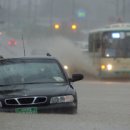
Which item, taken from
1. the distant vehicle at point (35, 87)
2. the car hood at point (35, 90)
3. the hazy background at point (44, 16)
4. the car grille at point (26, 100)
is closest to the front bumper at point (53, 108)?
the distant vehicle at point (35, 87)

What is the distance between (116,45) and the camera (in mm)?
34625

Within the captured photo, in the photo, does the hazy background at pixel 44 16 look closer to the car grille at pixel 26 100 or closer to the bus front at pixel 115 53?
the bus front at pixel 115 53

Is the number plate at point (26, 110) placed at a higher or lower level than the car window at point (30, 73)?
lower

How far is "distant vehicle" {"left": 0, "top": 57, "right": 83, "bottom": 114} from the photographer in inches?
508

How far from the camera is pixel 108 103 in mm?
19312

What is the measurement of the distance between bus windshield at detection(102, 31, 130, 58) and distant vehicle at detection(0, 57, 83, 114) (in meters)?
19.7

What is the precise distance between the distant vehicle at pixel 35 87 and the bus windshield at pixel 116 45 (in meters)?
19.7

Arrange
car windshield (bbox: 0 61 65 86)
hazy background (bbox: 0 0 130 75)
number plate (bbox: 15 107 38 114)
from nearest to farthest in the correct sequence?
number plate (bbox: 15 107 38 114)
car windshield (bbox: 0 61 65 86)
hazy background (bbox: 0 0 130 75)

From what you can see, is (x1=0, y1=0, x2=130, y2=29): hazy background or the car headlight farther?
(x1=0, y1=0, x2=130, y2=29): hazy background

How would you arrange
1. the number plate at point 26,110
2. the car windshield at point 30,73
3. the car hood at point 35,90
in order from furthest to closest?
the car windshield at point 30,73, the car hood at point 35,90, the number plate at point 26,110

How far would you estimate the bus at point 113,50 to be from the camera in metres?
34.5

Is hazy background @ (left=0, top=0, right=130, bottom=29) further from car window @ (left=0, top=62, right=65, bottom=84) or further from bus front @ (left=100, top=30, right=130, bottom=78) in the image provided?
car window @ (left=0, top=62, right=65, bottom=84)

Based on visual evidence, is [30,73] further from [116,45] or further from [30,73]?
[116,45]

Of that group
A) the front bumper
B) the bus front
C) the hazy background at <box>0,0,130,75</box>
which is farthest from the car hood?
the hazy background at <box>0,0,130,75</box>
